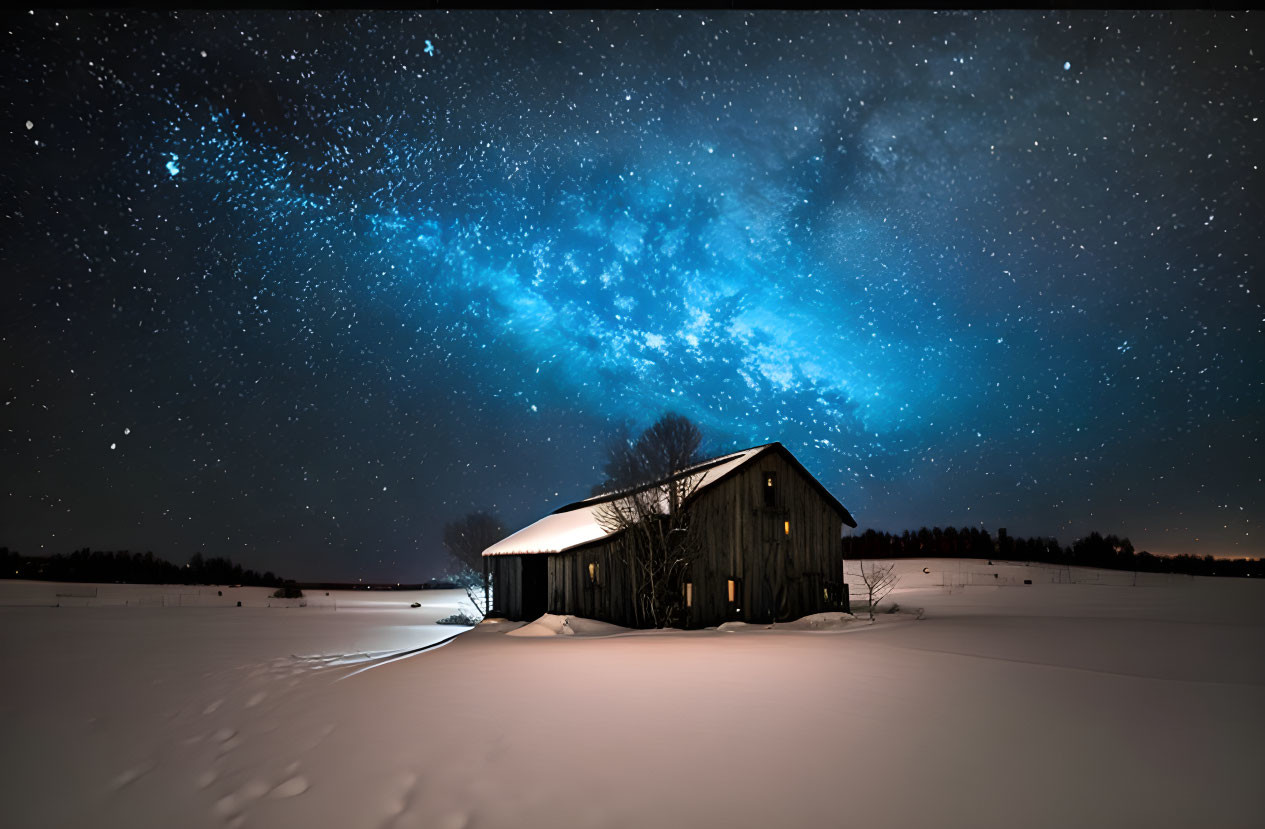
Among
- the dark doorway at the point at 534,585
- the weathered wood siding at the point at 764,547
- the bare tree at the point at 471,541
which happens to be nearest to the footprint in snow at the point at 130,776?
the weathered wood siding at the point at 764,547

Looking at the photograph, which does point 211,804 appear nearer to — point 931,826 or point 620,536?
point 931,826

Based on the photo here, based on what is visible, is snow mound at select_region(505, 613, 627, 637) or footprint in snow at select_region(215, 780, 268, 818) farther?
snow mound at select_region(505, 613, 627, 637)

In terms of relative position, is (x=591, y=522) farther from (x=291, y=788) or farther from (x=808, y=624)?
(x=291, y=788)

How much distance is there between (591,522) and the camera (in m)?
31.1

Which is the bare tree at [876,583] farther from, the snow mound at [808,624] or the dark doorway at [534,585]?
the dark doorway at [534,585]

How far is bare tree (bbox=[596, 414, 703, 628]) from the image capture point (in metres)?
26.3

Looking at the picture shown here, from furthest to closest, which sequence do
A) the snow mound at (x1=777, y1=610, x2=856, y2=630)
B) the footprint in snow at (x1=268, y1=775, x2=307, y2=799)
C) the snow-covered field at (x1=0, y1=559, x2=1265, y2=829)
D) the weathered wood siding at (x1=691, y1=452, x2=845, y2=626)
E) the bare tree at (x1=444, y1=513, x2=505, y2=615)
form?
1. the bare tree at (x1=444, y1=513, x2=505, y2=615)
2. the weathered wood siding at (x1=691, y1=452, x2=845, y2=626)
3. the snow mound at (x1=777, y1=610, x2=856, y2=630)
4. the footprint in snow at (x1=268, y1=775, x2=307, y2=799)
5. the snow-covered field at (x1=0, y1=559, x2=1265, y2=829)

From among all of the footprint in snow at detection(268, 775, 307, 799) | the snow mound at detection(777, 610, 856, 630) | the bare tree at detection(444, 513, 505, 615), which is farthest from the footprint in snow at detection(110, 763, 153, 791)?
the bare tree at detection(444, 513, 505, 615)

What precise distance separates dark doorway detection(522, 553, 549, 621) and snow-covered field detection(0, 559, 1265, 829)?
47.4 feet

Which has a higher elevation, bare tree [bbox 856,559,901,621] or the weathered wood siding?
the weathered wood siding

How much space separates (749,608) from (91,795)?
21.5 m

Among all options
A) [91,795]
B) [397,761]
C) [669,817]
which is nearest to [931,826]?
[669,817]

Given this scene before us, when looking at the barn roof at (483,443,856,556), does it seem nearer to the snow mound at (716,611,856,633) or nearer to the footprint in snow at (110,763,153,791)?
the snow mound at (716,611,856,633)

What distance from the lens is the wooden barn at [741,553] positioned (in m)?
27.0
